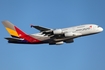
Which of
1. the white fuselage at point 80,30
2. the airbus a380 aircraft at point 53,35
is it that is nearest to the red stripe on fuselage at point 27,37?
the airbus a380 aircraft at point 53,35

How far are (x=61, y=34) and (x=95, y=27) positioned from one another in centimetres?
830

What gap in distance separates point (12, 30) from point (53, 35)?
451 inches

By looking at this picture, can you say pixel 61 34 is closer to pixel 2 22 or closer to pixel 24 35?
pixel 24 35

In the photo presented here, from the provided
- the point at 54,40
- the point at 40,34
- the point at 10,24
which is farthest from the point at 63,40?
the point at 10,24

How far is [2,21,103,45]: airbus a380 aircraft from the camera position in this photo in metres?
53.8

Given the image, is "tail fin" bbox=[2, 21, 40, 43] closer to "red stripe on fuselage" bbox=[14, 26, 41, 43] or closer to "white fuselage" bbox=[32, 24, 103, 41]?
"red stripe on fuselage" bbox=[14, 26, 41, 43]

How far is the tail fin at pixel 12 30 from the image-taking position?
59219 millimetres

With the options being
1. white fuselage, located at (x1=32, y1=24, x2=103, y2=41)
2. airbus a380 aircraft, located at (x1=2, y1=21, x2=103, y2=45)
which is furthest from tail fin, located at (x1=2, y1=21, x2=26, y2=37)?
white fuselage, located at (x1=32, y1=24, x2=103, y2=41)

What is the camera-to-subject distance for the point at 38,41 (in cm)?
5794

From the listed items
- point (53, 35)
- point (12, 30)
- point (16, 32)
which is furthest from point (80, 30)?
point (12, 30)

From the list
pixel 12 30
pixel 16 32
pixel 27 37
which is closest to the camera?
pixel 27 37

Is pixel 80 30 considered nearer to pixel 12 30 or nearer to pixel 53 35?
pixel 53 35

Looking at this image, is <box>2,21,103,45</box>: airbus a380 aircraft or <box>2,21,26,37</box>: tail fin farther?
<box>2,21,26,37</box>: tail fin

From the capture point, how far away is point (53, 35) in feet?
180
